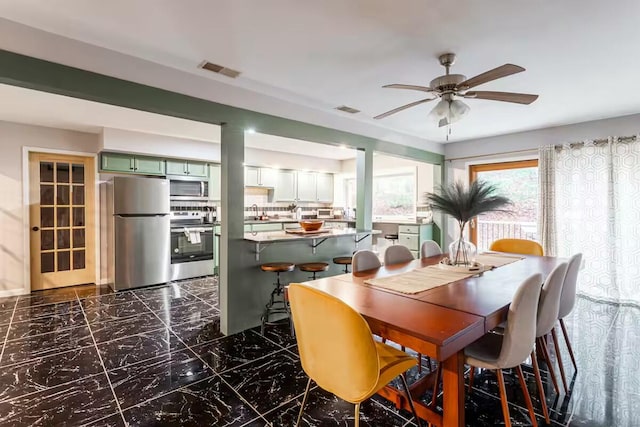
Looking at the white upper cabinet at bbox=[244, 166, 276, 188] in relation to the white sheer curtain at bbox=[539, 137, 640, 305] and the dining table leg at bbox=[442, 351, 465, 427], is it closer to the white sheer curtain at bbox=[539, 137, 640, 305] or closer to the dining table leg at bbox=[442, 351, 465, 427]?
the white sheer curtain at bbox=[539, 137, 640, 305]

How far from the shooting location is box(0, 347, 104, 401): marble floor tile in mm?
2243

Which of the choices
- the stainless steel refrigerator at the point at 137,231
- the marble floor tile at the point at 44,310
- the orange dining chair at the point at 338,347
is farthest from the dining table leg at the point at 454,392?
the stainless steel refrigerator at the point at 137,231

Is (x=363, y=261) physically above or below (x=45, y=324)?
above

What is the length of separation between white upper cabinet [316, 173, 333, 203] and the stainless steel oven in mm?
2742

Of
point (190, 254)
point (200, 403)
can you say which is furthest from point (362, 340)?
point (190, 254)

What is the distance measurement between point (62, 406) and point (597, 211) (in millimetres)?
5901

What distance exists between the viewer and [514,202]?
5250mm

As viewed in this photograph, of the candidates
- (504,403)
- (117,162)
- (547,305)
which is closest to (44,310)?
(117,162)

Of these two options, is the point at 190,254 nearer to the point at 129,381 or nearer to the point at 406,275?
the point at 129,381

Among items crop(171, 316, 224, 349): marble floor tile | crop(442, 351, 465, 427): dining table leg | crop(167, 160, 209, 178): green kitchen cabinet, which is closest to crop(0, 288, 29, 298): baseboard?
crop(167, 160, 209, 178): green kitchen cabinet

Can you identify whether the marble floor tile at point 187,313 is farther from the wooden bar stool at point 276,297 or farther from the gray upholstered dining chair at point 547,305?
the gray upholstered dining chair at point 547,305

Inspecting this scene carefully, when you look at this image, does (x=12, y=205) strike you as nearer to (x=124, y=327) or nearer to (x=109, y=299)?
(x=109, y=299)

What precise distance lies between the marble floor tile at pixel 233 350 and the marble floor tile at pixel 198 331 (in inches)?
4.3

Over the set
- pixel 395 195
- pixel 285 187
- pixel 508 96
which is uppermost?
pixel 508 96
